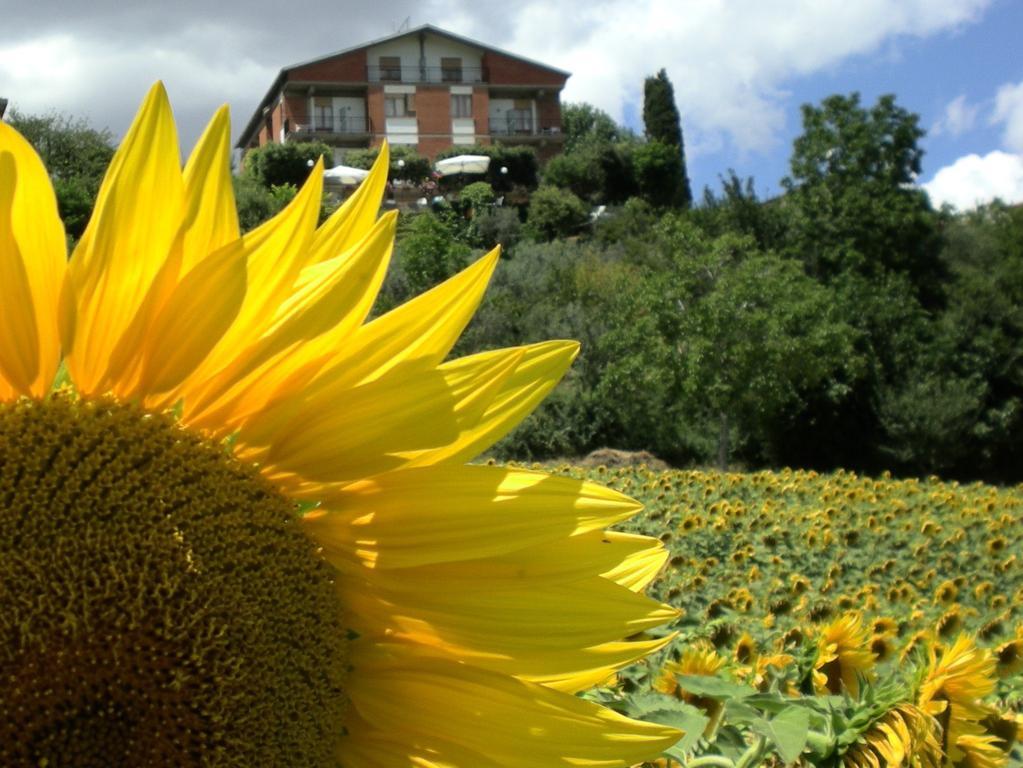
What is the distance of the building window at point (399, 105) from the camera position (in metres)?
56.2

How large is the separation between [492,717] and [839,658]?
4.03 feet

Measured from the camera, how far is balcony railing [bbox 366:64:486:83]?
56875 millimetres

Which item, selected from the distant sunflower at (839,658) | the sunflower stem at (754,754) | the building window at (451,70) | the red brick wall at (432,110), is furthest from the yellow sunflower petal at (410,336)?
the building window at (451,70)

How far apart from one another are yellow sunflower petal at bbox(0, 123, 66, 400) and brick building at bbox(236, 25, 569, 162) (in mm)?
53494

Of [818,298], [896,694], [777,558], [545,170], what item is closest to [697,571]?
[777,558]

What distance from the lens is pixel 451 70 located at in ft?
190

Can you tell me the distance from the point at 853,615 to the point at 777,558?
3634 mm

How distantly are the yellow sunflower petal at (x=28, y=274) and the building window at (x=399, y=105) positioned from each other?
56.7 metres

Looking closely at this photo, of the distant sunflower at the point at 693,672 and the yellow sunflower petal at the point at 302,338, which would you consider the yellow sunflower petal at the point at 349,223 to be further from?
the distant sunflower at the point at 693,672

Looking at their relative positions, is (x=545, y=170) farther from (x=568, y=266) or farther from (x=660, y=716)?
(x=660, y=716)

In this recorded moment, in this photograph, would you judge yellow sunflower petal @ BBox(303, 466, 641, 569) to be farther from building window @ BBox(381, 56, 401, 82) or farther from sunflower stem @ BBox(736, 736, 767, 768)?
building window @ BBox(381, 56, 401, 82)

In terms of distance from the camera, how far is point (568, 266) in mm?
33188

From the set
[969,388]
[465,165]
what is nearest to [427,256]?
[969,388]

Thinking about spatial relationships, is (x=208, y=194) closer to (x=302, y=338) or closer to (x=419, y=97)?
(x=302, y=338)
